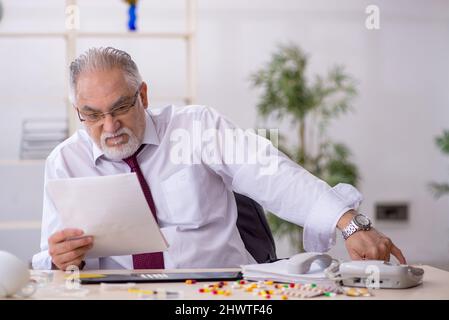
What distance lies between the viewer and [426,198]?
17.7 feet

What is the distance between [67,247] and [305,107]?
3173 millimetres

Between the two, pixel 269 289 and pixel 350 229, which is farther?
pixel 350 229

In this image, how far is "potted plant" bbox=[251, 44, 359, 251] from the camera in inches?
180

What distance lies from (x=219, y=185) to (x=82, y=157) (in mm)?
405

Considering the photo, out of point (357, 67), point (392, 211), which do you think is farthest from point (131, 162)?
point (392, 211)

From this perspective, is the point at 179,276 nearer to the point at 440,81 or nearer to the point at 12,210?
the point at 12,210

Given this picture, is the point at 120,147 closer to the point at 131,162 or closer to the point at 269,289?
the point at 131,162

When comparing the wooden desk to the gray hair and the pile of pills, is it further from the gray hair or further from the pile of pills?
the gray hair

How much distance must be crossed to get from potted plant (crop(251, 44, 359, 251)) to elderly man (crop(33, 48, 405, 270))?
2.49 meters

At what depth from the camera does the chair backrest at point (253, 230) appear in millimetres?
2062

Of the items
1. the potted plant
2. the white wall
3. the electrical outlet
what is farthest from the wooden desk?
the electrical outlet

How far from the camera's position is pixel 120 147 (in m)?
1.94

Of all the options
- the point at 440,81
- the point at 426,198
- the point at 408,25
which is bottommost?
the point at 426,198
